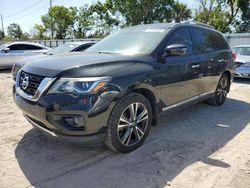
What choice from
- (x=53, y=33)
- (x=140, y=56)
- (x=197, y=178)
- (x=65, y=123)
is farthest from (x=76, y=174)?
(x=53, y=33)

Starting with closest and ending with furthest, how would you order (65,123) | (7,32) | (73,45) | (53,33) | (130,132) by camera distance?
(65,123) < (130,132) < (73,45) < (53,33) < (7,32)

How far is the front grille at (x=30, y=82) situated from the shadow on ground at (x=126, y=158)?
34.1 inches

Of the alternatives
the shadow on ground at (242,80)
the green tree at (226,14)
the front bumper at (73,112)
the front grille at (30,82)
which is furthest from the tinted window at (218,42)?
the green tree at (226,14)

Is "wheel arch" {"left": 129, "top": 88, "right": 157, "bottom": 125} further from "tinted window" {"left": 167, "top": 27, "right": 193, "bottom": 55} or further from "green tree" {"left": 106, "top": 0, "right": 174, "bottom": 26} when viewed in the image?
"green tree" {"left": 106, "top": 0, "right": 174, "bottom": 26}

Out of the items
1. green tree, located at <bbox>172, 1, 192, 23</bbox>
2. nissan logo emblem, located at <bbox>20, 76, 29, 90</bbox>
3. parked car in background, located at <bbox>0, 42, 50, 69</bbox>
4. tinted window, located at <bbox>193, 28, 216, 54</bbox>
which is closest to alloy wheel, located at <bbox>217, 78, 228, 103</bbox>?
tinted window, located at <bbox>193, 28, 216, 54</bbox>

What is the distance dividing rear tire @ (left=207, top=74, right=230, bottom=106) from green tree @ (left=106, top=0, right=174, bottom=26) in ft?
95.6

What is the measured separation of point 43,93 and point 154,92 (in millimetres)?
1539

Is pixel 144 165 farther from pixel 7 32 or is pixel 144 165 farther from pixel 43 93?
pixel 7 32

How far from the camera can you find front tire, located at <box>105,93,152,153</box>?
336 centimetres

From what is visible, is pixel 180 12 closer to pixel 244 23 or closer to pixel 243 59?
pixel 244 23

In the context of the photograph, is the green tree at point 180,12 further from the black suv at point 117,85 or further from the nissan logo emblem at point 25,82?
the nissan logo emblem at point 25,82

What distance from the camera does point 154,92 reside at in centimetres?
387

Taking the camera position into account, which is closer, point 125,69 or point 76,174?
point 76,174

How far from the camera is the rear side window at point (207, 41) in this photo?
5030 mm
